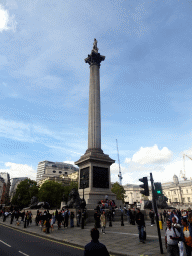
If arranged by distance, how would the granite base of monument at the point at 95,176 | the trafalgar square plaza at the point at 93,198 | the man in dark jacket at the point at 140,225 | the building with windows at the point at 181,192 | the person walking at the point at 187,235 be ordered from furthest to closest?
the building with windows at the point at 181,192, the granite base of monument at the point at 95,176, the trafalgar square plaza at the point at 93,198, the man in dark jacket at the point at 140,225, the person walking at the point at 187,235

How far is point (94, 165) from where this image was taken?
30.3 meters

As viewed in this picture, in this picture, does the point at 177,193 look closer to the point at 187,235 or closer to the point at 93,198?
the point at 93,198

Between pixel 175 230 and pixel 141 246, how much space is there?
4.58m

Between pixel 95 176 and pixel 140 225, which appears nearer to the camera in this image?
pixel 140 225

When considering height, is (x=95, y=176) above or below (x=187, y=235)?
above

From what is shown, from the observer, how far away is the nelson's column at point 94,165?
1118 inches

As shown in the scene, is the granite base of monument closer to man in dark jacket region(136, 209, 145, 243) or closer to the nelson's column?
the nelson's column

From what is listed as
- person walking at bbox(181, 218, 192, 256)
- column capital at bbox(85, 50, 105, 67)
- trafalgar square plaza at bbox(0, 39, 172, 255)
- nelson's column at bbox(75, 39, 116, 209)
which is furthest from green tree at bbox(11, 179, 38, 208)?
person walking at bbox(181, 218, 192, 256)

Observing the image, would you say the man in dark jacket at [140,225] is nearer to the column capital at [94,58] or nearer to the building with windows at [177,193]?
the column capital at [94,58]

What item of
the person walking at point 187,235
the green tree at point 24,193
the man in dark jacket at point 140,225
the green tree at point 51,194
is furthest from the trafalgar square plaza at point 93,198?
the green tree at point 24,193

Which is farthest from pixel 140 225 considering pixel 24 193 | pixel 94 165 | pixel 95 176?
pixel 24 193

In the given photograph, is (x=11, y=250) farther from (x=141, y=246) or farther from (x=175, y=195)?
(x=175, y=195)

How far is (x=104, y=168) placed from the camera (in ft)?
103

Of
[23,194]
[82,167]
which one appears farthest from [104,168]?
[23,194]
